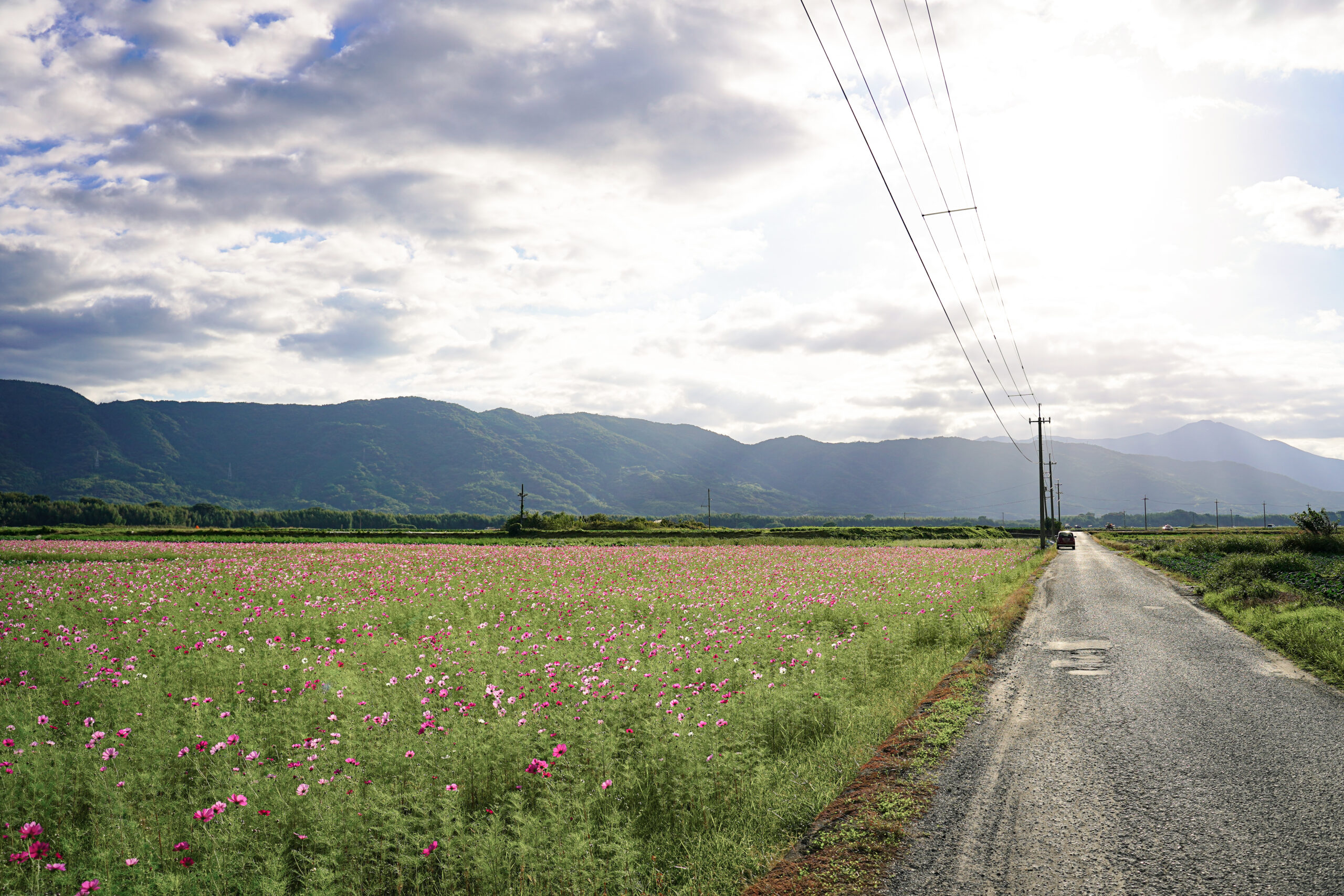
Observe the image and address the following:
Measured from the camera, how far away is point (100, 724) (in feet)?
23.2

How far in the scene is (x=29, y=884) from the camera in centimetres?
436

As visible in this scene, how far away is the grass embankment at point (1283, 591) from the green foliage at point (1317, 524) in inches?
92.3

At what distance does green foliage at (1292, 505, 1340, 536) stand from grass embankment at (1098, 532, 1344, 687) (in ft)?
7.69

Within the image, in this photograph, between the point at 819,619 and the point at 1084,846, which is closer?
the point at 1084,846

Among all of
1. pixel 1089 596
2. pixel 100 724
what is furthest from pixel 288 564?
pixel 1089 596

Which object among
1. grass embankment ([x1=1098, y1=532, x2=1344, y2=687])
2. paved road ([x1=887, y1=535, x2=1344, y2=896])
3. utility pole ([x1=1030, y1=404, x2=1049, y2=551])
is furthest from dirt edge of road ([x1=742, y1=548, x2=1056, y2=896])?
utility pole ([x1=1030, y1=404, x2=1049, y2=551])

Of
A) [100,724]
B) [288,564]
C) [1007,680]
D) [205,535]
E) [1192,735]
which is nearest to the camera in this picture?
[100,724]

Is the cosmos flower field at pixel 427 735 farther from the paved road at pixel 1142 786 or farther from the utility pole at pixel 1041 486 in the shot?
the utility pole at pixel 1041 486

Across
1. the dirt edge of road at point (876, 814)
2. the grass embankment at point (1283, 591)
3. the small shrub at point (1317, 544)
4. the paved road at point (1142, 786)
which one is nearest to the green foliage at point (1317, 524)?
the small shrub at point (1317, 544)

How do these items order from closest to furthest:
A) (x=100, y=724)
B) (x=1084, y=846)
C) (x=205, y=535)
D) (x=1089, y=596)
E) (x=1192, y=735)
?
(x=1084, y=846) < (x=100, y=724) < (x=1192, y=735) < (x=1089, y=596) < (x=205, y=535)

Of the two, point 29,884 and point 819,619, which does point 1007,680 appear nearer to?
point 819,619

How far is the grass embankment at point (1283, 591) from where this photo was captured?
12711mm

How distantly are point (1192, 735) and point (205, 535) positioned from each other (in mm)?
72061

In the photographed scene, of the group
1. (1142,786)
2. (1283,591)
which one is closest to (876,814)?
(1142,786)
